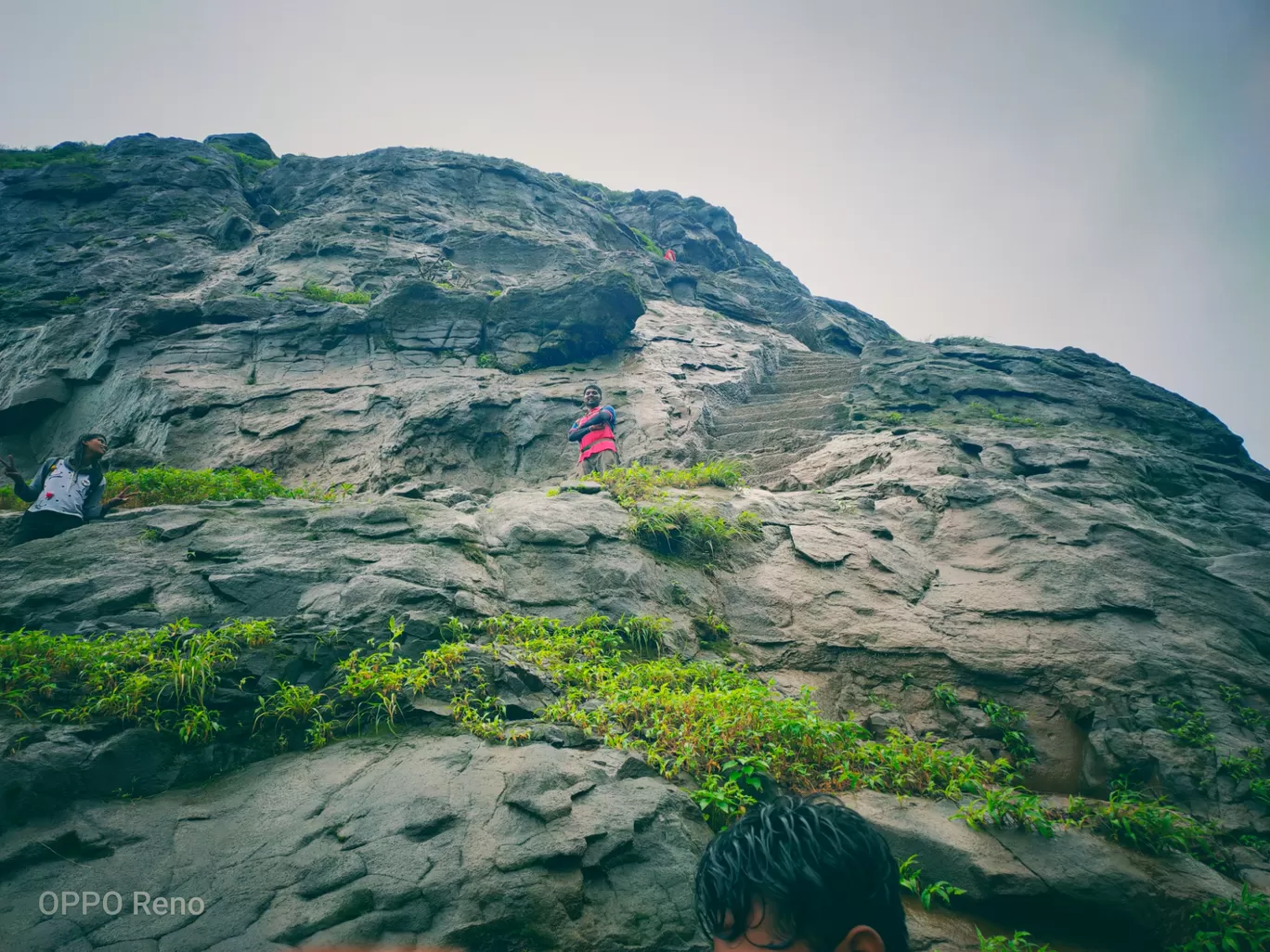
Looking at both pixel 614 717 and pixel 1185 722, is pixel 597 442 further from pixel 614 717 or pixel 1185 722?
pixel 1185 722

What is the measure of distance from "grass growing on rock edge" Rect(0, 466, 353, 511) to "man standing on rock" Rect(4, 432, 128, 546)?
2.44 ft

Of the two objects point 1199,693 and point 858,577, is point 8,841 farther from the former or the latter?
point 1199,693

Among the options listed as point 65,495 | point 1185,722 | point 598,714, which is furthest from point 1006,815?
point 65,495

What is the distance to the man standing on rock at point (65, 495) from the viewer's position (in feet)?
23.4

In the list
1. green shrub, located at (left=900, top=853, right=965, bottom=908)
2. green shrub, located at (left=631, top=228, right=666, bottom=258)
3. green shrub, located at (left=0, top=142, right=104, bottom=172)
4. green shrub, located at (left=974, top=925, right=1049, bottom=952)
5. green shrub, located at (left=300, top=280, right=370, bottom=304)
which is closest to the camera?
green shrub, located at (left=974, top=925, right=1049, bottom=952)

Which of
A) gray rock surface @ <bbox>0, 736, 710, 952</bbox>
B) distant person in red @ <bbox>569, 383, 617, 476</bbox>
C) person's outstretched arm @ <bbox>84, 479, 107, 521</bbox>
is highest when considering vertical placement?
distant person in red @ <bbox>569, 383, 617, 476</bbox>

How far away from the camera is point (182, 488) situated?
914cm

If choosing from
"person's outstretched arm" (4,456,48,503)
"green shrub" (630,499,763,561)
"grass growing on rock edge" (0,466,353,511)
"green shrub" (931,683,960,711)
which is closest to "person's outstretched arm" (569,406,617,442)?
"green shrub" (630,499,763,561)

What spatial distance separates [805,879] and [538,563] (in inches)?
239

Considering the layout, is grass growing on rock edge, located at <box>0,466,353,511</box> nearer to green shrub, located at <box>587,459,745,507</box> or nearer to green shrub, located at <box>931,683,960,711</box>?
green shrub, located at <box>587,459,745,507</box>

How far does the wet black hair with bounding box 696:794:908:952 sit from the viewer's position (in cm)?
192

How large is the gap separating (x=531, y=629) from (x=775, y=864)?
15.8 ft

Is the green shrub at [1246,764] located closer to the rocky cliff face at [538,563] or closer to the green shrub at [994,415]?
the rocky cliff face at [538,563]

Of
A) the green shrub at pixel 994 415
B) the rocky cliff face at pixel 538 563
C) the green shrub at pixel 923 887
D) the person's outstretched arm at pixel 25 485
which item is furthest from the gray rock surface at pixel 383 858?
the green shrub at pixel 994 415
